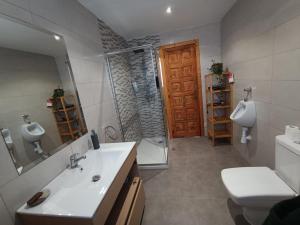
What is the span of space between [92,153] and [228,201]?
5.18 ft

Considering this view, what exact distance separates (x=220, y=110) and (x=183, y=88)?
89 centimetres

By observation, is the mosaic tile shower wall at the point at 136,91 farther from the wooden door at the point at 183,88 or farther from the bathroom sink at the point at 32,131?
the bathroom sink at the point at 32,131

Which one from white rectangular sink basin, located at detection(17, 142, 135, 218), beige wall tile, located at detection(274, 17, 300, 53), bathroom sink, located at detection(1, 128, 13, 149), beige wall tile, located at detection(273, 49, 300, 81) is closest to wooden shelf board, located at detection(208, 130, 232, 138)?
beige wall tile, located at detection(273, 49, 300, 81)

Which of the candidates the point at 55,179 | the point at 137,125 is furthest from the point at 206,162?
the point at 55,179

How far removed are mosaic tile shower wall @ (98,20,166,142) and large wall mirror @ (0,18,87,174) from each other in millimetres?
1148

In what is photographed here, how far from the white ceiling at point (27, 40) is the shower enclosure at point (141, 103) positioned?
1.14 meters

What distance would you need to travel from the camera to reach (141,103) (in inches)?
135

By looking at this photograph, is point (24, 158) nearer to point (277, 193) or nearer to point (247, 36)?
point (277, 193)

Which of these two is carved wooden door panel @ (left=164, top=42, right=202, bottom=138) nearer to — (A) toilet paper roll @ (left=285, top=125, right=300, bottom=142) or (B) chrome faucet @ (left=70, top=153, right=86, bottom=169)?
(A) toilet paper roll @ (left=285, top=125, right=300, bottom=142)

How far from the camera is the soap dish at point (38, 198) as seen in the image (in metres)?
0.91

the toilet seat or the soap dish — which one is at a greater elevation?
the soap dish

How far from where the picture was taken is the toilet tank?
1156mm

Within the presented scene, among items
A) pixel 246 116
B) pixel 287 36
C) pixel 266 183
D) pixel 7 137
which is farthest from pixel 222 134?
pixel 7 137

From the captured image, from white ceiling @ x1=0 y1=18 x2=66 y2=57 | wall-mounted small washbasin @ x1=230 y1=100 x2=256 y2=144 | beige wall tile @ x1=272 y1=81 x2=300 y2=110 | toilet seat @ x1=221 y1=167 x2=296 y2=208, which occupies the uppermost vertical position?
white ceiling @ x1=0 y1=18 x2=66 y2=57
